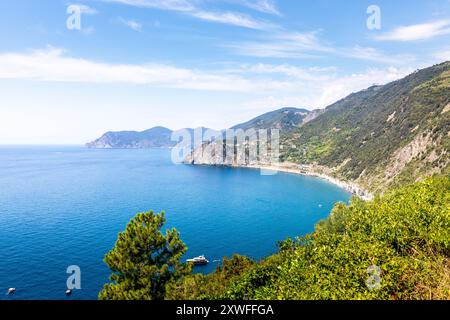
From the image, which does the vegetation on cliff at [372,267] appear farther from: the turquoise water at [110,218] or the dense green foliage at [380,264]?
the turquoise water at [110,218]

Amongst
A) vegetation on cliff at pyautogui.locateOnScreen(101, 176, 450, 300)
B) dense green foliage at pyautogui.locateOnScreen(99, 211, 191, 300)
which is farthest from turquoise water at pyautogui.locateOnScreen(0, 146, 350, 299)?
vegetation on cliff at pyautogui.locateOnScreen(101, 176, 450, 300)

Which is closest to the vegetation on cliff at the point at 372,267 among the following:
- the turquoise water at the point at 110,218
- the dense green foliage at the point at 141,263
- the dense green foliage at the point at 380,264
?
the dense green foliage at the point at 380,264

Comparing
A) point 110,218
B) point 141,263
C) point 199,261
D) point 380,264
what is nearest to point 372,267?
point 380,264

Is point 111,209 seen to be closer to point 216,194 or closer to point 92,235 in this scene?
point 92,235
